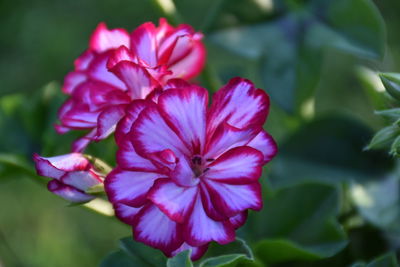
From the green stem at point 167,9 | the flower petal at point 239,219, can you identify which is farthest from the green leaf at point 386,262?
the green stem at point 167,9

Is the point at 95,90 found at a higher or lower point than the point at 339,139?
higher

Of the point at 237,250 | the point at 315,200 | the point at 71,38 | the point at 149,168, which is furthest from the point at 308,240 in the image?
the point at 71,38

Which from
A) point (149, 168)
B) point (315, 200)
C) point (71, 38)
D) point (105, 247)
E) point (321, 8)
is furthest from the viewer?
point (71, 38)

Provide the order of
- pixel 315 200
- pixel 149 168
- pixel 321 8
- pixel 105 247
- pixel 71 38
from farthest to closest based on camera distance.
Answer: pixel 71 38, pixel 105 247, pixel 321 8, pixel 315 200, pixel 149 168

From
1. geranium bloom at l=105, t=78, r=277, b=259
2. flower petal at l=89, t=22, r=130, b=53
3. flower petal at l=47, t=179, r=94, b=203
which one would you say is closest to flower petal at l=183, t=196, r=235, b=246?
geranium bloom at l=105, t=78, r=277, b=259

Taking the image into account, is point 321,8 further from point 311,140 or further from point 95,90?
point 95,90

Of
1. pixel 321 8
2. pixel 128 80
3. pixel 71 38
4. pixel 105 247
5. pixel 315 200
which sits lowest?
pixel 105 247

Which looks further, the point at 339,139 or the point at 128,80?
the point at 339,139

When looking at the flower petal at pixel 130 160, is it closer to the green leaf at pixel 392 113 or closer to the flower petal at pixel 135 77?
the flower petal at pixel 135 77
